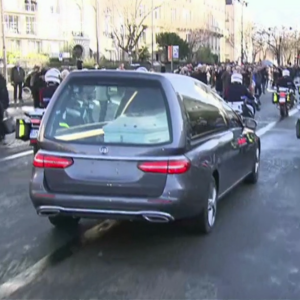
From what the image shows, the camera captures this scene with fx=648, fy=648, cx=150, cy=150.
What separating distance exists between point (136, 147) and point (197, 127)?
2.59 feet

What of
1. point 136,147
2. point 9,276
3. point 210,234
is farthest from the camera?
point 210,234

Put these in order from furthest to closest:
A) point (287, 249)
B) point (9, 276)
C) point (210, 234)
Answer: point (210, 234)
point (287, 249)
point (9, 276)

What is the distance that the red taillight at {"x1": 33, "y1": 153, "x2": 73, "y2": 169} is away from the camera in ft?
19.3

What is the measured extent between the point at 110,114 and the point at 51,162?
2.34ft

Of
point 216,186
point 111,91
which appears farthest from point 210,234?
point 111,91

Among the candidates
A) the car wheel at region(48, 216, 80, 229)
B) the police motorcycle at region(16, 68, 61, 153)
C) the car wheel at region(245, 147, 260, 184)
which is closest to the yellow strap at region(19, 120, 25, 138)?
the police motorcycle at region(16, 68, 61, 153)

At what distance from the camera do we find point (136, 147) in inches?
226

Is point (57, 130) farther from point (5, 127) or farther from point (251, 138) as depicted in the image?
point (5, 127)

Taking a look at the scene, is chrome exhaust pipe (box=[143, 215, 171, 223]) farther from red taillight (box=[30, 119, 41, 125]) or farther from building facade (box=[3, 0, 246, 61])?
building facade (box=[3, 0, 246, 61])

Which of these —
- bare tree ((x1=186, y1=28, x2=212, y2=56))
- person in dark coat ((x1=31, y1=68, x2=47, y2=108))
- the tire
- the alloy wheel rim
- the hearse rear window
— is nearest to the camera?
the hearse rear window

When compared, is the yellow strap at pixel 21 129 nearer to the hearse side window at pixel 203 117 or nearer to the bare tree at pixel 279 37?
the hearse side window at pixel 203 117

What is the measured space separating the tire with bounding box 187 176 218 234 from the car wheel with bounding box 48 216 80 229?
1287 millimetres

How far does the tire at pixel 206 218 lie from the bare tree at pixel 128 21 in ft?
195

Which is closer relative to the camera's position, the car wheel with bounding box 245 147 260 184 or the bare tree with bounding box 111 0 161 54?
the car wheel with bounding box 245 147 260 184
